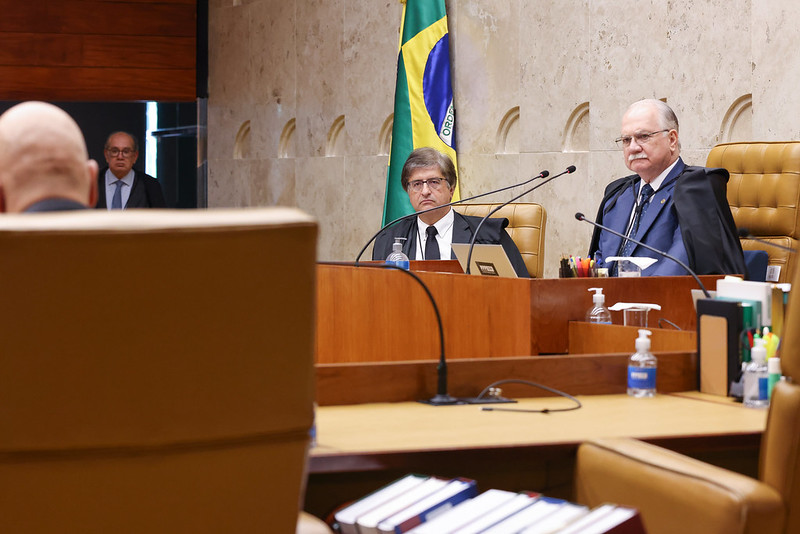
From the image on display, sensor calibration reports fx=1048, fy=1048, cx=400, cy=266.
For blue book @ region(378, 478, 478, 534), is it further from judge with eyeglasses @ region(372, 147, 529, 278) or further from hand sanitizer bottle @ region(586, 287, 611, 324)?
judge with eyeglasses @ region(372, 147, 529, 278)

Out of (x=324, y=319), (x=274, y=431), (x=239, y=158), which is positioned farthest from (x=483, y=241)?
(x=239, y=158)

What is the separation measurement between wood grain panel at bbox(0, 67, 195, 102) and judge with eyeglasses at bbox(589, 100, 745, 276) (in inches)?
210

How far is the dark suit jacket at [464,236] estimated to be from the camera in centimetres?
483

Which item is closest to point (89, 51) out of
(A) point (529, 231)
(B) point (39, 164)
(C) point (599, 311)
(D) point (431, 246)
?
(D) point (431, 246)

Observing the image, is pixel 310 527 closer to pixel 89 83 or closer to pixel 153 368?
pixel 153 368

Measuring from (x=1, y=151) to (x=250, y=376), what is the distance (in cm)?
75

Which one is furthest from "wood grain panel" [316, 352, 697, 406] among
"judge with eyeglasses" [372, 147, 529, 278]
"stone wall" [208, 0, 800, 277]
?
"stone wall" [208, 0, 800, 277]

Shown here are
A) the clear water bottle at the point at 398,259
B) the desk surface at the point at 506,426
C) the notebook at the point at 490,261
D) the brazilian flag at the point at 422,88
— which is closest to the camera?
the desk surface at the point at 506,426

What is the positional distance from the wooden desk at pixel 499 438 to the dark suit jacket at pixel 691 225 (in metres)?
2.09

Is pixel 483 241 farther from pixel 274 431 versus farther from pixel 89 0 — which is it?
pixel 89 0

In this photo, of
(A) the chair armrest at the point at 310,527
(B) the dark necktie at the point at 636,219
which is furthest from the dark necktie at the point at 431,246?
(A) the chair armrest at the point at 310,527

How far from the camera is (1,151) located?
172 cm

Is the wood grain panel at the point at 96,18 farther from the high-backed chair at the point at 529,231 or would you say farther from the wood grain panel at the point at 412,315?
the wood grain panel at the point at 412,315

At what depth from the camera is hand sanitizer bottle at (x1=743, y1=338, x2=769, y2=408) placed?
89.0 inches
